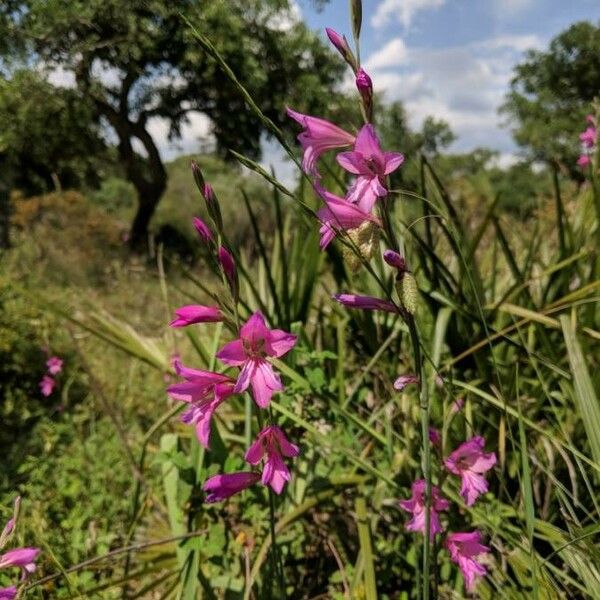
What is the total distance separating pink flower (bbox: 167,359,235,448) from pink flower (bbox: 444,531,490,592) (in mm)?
553

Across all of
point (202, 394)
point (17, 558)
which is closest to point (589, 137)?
point (202, 394)

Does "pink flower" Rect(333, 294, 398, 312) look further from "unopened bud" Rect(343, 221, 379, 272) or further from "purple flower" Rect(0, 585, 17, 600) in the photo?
"purple flower" Rect(0, 585, 17, 600)

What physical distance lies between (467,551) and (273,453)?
491mm

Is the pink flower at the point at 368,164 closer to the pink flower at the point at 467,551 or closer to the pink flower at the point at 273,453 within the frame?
the pink flower at the point at 273,453

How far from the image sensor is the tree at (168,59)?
9.66 metres

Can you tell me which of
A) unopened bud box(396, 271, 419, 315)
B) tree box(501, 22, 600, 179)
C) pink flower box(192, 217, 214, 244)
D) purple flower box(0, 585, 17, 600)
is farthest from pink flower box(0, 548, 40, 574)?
tree box(501, 22, 600, 179)

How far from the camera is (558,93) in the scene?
20.7 meters

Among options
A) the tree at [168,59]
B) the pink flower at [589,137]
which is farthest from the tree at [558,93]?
the pink flower at [589,137]

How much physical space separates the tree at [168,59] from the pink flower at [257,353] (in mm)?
8366

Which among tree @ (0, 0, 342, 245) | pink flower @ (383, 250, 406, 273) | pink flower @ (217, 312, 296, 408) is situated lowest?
pink flower @ (217, 312, 296, 408)

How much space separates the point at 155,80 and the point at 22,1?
3.40m

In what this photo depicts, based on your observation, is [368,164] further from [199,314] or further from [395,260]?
[199,314]

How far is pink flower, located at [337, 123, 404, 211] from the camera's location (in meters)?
0.78

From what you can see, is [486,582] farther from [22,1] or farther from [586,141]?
[22,1]
